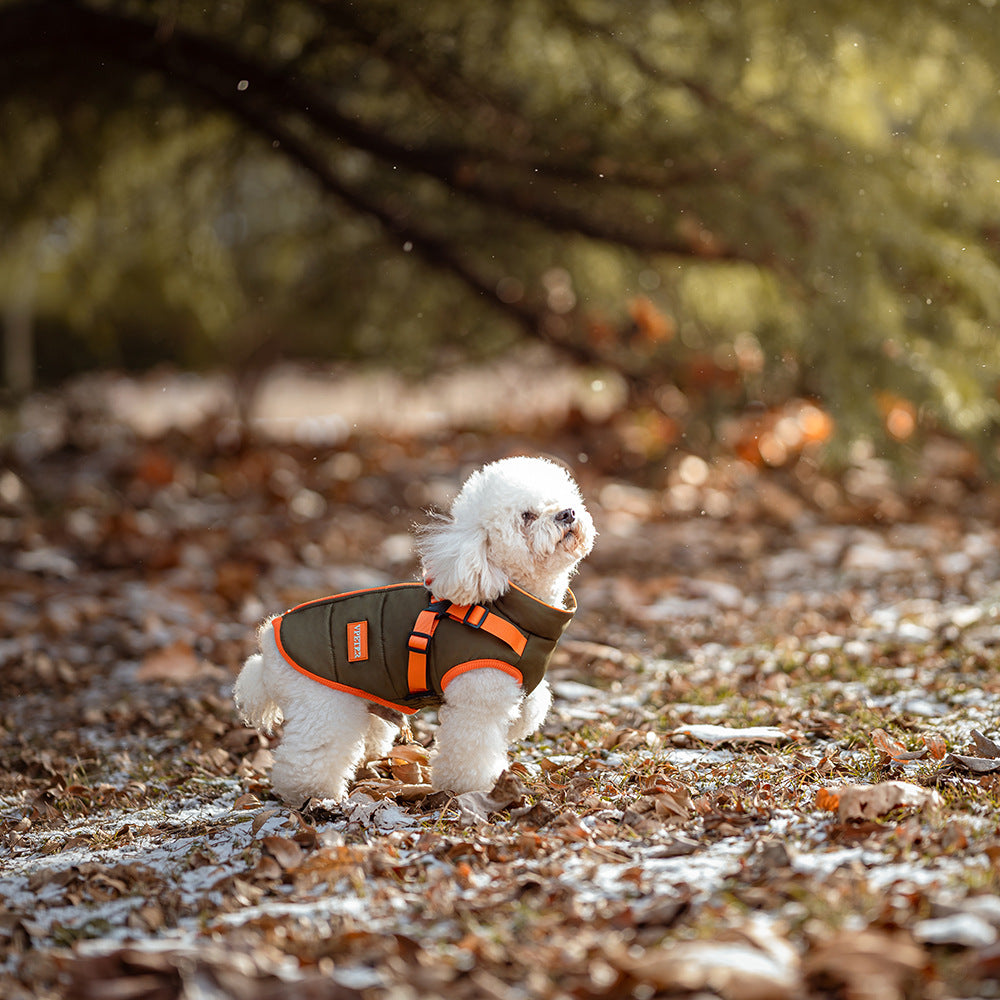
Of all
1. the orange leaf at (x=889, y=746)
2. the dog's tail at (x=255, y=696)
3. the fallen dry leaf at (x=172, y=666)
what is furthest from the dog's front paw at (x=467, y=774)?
the fallen dry leaf at (x=172, y=666)

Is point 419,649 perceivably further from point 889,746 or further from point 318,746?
point 889,746

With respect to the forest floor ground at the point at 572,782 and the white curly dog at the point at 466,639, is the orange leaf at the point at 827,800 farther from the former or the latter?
the white curly dog at the point at 466,639

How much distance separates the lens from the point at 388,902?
243cm

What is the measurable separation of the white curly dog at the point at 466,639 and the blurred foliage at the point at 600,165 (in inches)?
129

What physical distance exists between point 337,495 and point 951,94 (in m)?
5.51

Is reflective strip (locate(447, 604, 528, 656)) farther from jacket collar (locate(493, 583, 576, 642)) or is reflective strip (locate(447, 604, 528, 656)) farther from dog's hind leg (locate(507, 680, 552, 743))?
dog's hind leg (locate(507, 680, 552, 743))

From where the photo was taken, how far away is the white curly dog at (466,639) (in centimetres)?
305

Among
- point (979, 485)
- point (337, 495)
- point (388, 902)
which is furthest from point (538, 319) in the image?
point (388, 902)

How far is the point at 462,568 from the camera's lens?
9.89ft

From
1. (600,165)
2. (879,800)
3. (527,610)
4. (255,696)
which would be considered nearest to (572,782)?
(527,610)

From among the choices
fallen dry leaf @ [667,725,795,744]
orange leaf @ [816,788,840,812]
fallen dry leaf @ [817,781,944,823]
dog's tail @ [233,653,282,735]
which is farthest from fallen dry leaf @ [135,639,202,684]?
fallen dry leaf @ [817,781,944,823]

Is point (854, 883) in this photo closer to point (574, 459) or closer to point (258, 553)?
→ point (258, 553)

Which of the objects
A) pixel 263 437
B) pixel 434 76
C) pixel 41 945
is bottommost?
pixel 41 945

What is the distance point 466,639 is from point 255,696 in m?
0.78
